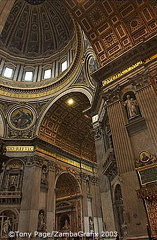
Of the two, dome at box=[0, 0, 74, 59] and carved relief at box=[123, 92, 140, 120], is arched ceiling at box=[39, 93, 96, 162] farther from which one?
carved relief at box=[123, 92, 140, 120]

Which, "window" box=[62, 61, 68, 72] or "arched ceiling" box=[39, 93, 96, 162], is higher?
"window" box=[62, 61, 68, 72]

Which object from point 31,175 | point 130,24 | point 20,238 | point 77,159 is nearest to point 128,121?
point 130,24

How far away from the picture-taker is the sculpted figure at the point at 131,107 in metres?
9.63

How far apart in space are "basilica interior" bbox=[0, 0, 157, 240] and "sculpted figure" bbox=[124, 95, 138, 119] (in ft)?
0.19

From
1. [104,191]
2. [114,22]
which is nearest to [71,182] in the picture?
[104,191]

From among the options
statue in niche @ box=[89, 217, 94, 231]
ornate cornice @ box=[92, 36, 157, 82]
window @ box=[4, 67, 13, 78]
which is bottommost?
statue in niche @ box=[89, 217, 94, 231]

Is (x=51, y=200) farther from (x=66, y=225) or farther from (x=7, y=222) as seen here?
(x=66, y=225)

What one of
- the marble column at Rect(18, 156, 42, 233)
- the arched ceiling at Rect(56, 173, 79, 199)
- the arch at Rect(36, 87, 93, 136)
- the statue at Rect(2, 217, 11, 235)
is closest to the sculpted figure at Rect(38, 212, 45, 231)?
the marble column at Rect(18, 156, 42, 233)

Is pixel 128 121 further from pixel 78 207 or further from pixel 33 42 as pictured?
pixel 33 42

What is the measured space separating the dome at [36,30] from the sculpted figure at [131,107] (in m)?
14.2

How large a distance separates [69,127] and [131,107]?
1226cm

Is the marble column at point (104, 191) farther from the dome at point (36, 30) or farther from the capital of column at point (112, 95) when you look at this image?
the dome at point (36, 30)

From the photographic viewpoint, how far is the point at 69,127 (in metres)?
21.4

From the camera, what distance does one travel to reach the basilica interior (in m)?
8.81
